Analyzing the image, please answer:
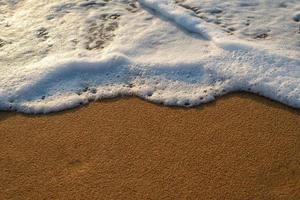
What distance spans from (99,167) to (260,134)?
85 cm

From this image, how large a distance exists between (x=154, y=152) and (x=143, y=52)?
35.5 inches

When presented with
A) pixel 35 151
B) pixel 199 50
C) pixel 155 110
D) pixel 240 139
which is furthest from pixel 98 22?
pixel 240 139

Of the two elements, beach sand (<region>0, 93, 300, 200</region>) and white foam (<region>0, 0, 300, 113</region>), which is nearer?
beach sand (<region>0, 93, 300, 200</region>)

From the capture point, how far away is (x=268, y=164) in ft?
6.84

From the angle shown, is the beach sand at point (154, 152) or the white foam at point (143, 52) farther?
the white foam at point (143, 52)

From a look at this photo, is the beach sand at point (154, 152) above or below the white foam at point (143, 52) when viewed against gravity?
below

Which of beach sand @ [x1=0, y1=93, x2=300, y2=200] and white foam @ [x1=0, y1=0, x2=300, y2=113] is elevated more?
white foam @ [x1=0, y1=0, x2=300, y2=113]

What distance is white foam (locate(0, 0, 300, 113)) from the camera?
8.39 feet

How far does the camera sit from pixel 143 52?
9.37 feet

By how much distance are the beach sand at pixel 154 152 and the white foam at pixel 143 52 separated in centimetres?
12

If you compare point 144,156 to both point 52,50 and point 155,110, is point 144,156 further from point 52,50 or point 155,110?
point 52,50

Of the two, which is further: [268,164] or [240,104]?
[240,104]

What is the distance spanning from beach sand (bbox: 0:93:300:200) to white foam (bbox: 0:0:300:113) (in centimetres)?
12

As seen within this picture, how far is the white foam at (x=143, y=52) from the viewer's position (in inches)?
101
